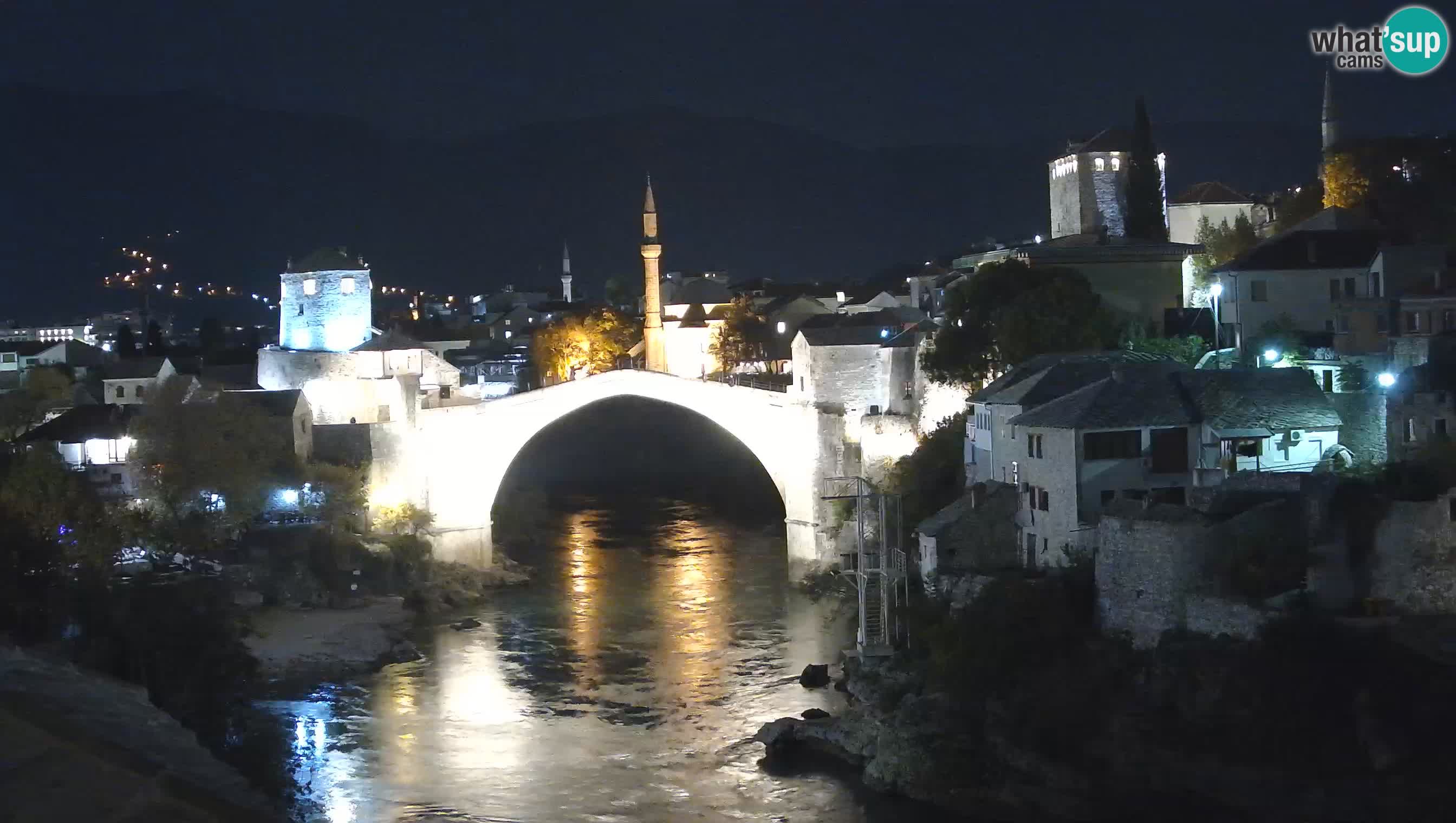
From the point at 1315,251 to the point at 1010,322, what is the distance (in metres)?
3.78

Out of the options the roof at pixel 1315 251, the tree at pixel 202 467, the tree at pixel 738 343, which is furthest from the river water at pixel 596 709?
the tree at pixel 738 343

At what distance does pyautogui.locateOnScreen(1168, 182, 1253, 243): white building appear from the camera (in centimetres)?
2812

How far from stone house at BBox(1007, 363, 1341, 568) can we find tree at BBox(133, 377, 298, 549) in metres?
11.3

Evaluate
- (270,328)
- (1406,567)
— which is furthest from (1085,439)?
(270,328)

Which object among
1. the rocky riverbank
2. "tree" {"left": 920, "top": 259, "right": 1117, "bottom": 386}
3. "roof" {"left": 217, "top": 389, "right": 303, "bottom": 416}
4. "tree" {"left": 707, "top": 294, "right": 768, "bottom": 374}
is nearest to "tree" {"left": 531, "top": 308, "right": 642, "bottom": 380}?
"tree" {"left": 707, "top": 294, "right": 768, "bottom": 374}

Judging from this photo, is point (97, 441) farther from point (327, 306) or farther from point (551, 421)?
point (551, 421)

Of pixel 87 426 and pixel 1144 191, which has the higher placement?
pixel 1144 191

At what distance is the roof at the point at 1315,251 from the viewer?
20.8 m

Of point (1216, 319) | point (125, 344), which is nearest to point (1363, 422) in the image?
point (1216, 319)

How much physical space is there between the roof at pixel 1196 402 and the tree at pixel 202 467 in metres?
11.0

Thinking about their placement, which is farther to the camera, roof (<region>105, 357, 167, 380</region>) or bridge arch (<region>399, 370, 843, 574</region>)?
roof (<region>105, 357, 167, 380</region>)

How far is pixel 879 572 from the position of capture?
A: 18922mm

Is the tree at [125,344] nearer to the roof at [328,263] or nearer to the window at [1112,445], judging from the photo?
the roof at [328,263]

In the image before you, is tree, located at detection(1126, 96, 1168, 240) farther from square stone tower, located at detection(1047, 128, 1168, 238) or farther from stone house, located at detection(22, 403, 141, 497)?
stone house, located at detection(22, 403, 141, 497)
